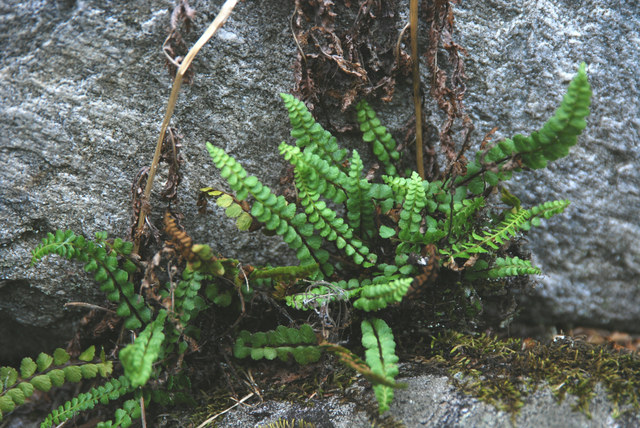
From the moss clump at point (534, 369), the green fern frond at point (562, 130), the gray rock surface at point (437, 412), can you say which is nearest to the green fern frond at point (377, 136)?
the green fern frond at point (562, 130)

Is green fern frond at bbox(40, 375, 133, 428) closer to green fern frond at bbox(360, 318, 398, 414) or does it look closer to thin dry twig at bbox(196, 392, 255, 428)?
thin dry twig at bbox(196, 392, 255, 428)

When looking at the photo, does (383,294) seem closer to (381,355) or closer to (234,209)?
(381,355)

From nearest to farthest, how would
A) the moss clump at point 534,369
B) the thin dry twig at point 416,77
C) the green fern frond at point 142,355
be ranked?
the green fern frond at point 142,355 → the moss clump at point 534,369 → the thin dry twig at point 416,77

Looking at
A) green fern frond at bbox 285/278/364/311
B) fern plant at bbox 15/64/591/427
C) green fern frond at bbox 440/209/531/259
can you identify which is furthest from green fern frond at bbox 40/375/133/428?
green fern frond at bbox 440/209/531/259

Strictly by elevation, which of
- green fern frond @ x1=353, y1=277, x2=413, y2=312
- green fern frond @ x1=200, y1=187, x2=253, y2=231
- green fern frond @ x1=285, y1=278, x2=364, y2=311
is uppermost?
green fern frond @ x1=200, y1=187, x2=253, y2=231

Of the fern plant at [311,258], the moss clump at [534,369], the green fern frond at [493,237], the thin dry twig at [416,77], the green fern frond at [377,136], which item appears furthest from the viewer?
the green fern frond at [377,136]

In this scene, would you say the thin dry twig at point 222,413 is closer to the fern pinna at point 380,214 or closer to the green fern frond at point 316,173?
the fern pinna at point 380,214

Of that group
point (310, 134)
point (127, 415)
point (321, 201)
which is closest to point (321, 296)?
point (321, 201)
